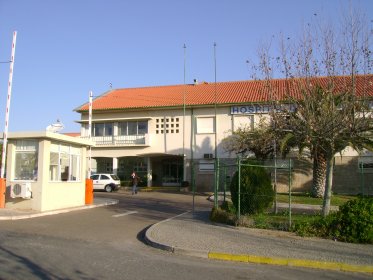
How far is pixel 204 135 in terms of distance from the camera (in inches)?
1457

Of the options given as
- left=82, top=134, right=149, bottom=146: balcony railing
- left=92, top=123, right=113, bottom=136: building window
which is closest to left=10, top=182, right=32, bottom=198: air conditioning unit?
left=82, top=134, right=149, bottom=146: balcony railing

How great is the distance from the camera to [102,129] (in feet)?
133

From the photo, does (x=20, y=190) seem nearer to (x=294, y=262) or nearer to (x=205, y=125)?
(x=294, y=262)

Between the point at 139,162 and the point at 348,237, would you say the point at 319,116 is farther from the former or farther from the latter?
the point at 139,162

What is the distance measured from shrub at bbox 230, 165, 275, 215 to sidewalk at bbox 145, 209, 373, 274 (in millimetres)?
1658

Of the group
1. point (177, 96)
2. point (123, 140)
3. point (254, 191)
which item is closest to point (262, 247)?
point (254, 191)

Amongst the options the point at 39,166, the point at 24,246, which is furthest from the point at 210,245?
the point at 39,166

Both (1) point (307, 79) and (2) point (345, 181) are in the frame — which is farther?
(2) point (345, 181)

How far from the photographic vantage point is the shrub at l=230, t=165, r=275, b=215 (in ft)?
47.1

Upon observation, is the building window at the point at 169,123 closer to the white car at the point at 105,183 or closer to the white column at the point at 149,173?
the white column at the point at 149,173

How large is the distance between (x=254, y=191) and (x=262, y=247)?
4.48 m

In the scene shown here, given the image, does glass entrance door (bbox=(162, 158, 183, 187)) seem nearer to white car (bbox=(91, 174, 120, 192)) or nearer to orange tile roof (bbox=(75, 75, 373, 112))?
orange tile roof (bbox=(75, 75, 373, 112))

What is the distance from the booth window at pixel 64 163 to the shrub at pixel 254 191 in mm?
8281

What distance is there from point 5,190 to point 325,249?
13143 millimetres
